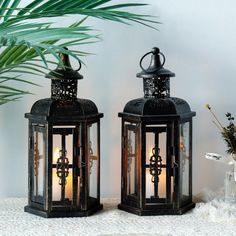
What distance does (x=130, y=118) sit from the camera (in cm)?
166

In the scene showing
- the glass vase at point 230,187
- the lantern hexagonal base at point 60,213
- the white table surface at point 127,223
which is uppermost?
the glass vase at point 230,187

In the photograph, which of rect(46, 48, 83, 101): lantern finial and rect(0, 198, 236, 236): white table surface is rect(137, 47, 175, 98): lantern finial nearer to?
rect(46, 48, 83, 101): lantern finial

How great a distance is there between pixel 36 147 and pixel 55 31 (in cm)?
55

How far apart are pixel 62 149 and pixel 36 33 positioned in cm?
51

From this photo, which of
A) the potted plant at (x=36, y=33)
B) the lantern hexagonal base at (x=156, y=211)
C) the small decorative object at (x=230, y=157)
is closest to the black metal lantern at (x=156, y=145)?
the lantern hexagonal base at (x=156, y=211)

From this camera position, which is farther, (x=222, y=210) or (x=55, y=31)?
(x=222, y=210)

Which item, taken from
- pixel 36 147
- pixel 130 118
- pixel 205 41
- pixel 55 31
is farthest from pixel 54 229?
pixel 205 41

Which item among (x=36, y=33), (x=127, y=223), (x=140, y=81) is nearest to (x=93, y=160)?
(x=127, y=223)

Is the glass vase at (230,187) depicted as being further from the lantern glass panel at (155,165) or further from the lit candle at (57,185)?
the lit candle at (57,185)

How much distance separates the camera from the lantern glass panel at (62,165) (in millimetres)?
1641

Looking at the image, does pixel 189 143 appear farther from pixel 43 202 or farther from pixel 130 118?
pixel 43 202

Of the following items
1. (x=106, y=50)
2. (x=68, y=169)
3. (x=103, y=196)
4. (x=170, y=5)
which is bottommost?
(x=103, y=196)

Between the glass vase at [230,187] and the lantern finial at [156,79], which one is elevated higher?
the lantern finial at [156,79]

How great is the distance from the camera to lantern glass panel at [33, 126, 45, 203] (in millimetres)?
1659
